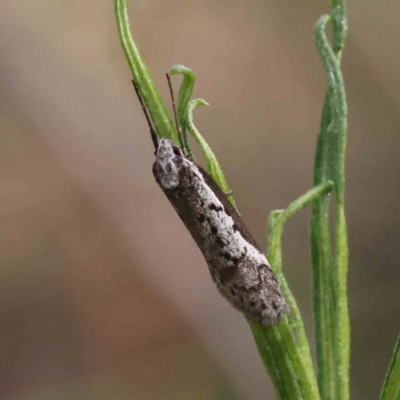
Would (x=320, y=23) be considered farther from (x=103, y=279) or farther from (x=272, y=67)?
(x=103, y=279)

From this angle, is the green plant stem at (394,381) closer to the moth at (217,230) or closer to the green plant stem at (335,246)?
the green plant stem at (335,246)

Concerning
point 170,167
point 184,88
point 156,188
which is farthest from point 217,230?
point 156,188

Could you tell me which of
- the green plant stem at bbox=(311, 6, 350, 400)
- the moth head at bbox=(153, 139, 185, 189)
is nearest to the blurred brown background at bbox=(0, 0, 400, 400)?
the moth head at bbox=(153, 139, 185, 189)

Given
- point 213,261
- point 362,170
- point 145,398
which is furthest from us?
point 362,170

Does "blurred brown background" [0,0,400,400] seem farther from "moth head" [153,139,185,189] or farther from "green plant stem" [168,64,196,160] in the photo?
"green plant stem" [168,64,196,160]

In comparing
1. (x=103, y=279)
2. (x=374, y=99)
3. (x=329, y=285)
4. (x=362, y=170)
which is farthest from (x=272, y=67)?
(x=329, y=285)

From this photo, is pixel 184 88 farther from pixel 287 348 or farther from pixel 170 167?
pixel 287 348

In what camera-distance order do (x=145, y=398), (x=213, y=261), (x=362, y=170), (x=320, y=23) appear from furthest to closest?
(x=362, y=170), (x=145, y=398), (x=213, y=261), (x=320, y=23)
